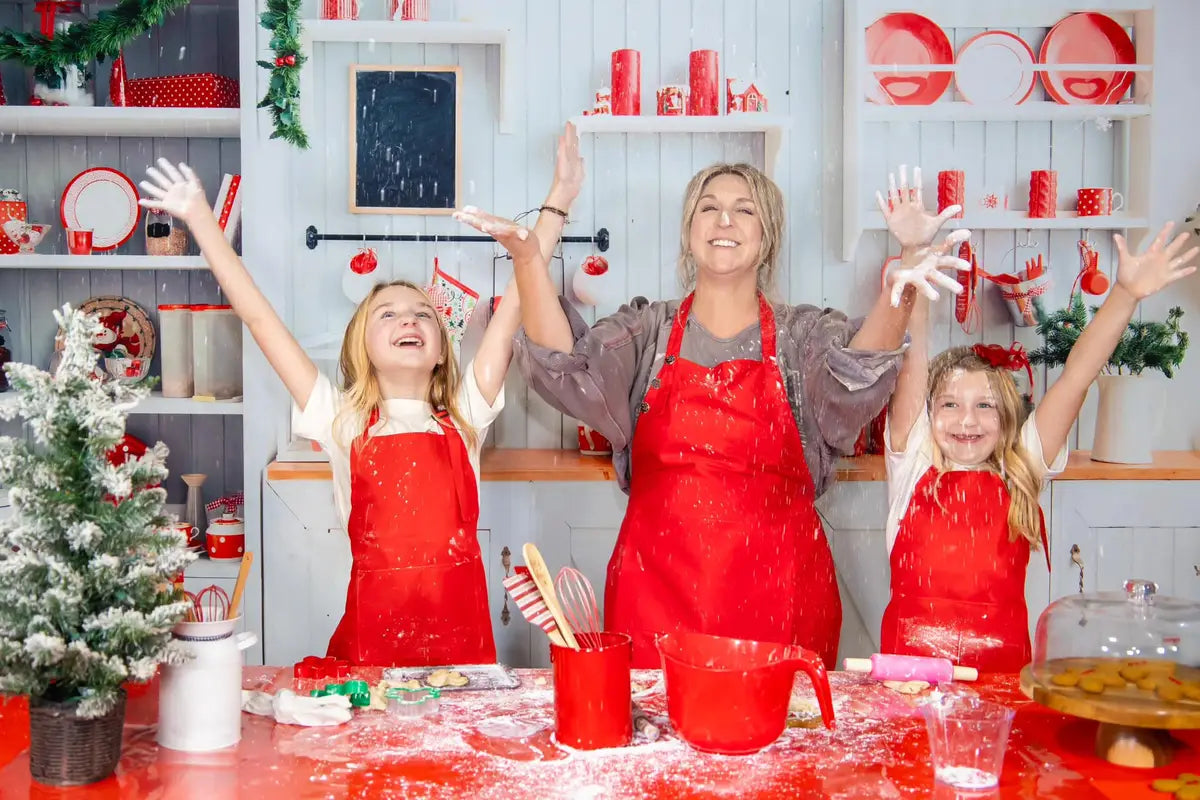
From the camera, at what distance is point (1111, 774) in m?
1.33

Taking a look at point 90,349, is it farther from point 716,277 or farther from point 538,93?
point 538,93

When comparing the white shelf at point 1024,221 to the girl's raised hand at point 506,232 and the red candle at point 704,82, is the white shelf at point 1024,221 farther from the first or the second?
the girl's raised hand at point 506,232

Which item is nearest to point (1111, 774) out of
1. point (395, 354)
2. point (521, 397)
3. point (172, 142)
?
point (395, 354)

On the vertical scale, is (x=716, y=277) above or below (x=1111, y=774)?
above

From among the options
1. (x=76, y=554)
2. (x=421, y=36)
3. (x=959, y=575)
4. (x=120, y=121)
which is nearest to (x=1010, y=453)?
(x=959, y=575)

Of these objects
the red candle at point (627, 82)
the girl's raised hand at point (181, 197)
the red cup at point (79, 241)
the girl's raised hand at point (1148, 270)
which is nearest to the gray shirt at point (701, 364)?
the girl's raised hand at point (1148, 270)

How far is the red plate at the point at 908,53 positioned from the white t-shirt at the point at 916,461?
1.18 m

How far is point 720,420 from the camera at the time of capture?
229 centimetres

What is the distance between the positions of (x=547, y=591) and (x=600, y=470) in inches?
59.5

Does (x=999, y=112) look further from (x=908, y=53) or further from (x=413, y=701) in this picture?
(x=413, y=701)

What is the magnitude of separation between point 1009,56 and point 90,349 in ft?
8.53

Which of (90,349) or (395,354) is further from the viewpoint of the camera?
(395,354)

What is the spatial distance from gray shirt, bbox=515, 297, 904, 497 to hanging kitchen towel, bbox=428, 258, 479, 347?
76cm

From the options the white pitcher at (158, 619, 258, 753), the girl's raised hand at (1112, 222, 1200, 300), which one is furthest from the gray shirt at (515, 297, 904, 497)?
the white pitcher at (158, 619, 258, 753)
